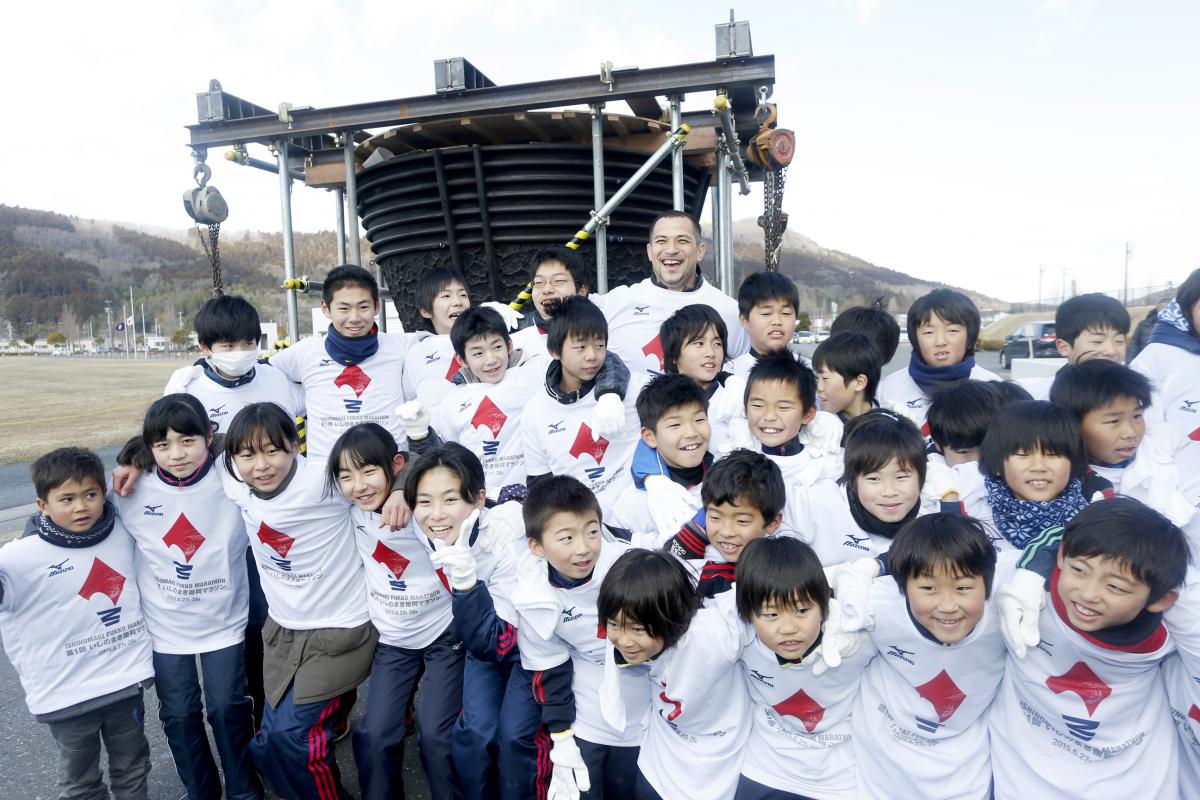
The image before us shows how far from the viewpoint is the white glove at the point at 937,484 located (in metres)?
2.34

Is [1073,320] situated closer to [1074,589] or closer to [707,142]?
[1074,589]

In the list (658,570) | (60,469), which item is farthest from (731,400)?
(60,469)

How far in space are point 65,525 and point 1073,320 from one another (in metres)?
4.35

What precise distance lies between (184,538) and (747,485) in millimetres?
2340

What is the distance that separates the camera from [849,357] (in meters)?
2.90

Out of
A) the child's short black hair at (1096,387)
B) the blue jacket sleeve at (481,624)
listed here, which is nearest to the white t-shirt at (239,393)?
the blue jacket sleeve at (481,624)

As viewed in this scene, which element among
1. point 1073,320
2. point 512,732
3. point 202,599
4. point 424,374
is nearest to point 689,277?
point 424,374

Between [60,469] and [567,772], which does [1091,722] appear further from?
[60,469]

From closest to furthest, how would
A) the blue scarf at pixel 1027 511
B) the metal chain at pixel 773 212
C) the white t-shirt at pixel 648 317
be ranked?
the blue scarf at pixel 1027 511
the white t-shirt at pixel 648 317
the metal chain at pixel 773 212

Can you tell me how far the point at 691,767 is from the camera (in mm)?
2201

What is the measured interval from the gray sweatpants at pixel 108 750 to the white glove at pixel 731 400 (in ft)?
8.55

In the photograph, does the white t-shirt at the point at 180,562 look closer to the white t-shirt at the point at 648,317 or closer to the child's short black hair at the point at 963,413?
the white t-shirt at the point at 648,317

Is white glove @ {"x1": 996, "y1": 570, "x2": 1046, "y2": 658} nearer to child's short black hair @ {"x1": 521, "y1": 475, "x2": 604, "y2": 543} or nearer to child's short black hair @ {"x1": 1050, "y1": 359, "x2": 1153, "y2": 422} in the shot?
child's short black hair @ {"x1": 1050, "y1": 359, "x2": 1153, "y2": 422}

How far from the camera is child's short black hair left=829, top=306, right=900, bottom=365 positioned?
337 centimetres
